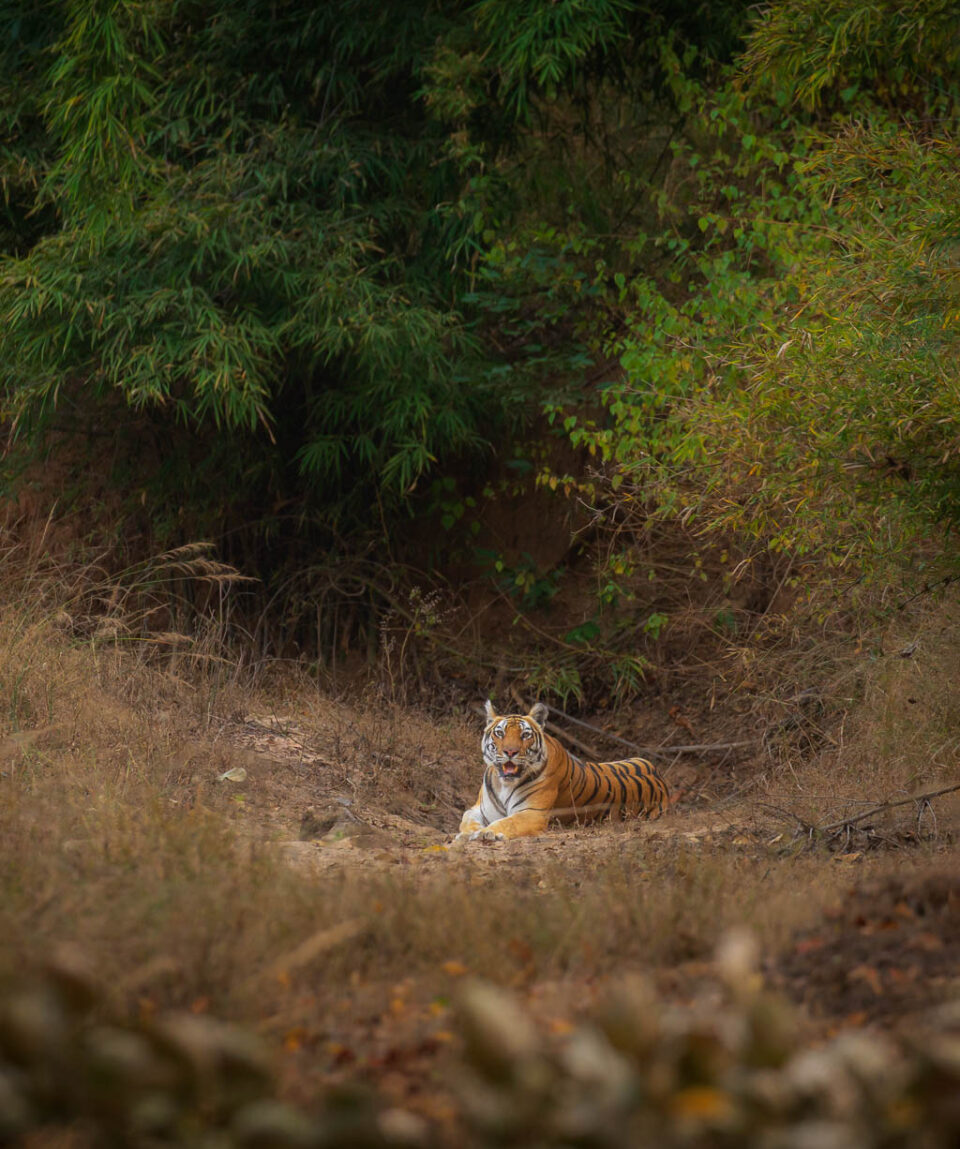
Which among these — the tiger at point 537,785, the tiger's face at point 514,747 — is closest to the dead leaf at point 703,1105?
the tiger at point 537,785

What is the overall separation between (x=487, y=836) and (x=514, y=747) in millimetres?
943

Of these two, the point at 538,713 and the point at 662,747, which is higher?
the point at 538,713

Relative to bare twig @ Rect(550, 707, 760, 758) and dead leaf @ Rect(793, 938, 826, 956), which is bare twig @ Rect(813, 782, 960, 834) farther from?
bare twig @ Rect(550, 707, 760, 758)

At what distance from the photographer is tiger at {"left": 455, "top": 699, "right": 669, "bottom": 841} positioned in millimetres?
6762

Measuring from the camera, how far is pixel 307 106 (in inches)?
367

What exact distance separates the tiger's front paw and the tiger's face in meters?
0.62

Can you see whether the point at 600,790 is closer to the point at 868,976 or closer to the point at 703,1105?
the point at 868,976

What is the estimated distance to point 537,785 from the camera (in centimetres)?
690

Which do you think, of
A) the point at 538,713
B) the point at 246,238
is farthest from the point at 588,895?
the point at 246,238

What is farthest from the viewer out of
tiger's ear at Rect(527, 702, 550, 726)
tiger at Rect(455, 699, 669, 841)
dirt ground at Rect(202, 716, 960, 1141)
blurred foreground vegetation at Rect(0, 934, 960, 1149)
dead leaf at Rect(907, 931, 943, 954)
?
tiger's ear at Rect(527, 702, 550, 726)

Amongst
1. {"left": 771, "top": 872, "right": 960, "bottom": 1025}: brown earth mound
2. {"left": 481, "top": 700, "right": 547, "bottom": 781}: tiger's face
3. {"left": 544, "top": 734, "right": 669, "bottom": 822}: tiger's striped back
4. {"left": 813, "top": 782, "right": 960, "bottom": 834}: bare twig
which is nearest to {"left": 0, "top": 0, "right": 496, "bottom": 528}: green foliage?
{"left": 481, "top": 700, "right": 547, "bottom": 781}: tiger's face

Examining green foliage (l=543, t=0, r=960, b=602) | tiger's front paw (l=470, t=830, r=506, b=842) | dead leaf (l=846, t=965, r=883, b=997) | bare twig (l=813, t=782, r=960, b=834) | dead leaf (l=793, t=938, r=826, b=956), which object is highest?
green foliage (l=543, t=0, r=960, b=602)

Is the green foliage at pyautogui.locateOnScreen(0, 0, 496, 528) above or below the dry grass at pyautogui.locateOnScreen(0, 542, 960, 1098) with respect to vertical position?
above

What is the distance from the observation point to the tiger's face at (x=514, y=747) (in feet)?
22.4
